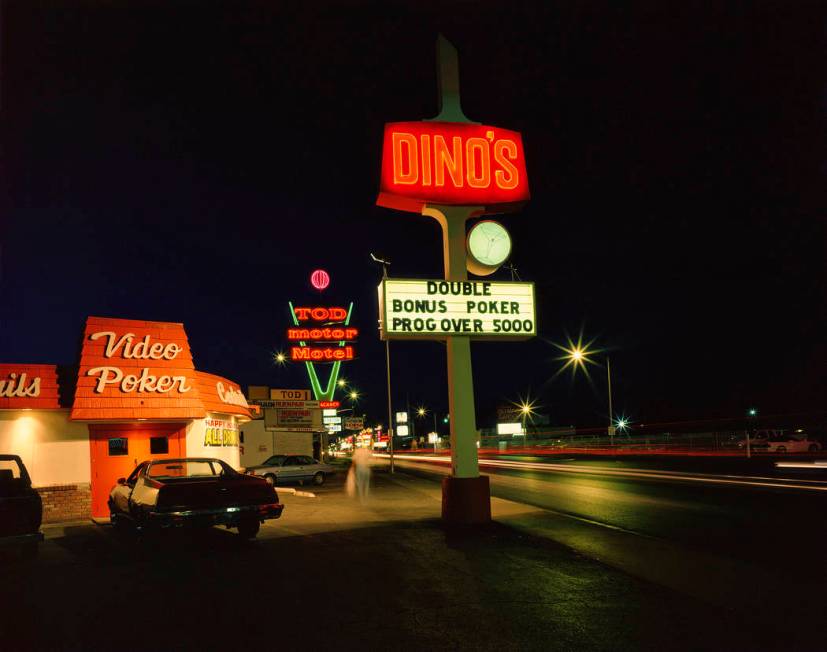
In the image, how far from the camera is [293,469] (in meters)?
28.5

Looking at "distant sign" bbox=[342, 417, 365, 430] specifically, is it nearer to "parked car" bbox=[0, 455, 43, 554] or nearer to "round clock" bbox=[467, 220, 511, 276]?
"round clock" bbox=[467, 220, 511, 276]

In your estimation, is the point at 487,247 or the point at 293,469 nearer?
the point at 487,247

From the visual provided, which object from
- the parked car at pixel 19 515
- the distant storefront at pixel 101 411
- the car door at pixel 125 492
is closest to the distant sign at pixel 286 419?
the distant storefront at pixel 101 411

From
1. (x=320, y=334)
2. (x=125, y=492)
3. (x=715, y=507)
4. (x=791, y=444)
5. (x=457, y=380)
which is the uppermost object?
(x=320, y=334)

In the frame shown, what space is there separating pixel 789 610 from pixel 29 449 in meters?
16.4

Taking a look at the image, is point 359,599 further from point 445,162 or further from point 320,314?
point 320,314

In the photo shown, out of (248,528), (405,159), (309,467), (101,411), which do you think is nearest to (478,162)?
(405,159)

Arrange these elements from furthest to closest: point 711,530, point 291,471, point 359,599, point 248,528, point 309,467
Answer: point 309,467
point 291,471
point 711,530
point 248,528
point 359,599

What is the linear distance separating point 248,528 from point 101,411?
686 centimetres

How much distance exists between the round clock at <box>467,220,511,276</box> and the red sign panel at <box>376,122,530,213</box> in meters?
0.56

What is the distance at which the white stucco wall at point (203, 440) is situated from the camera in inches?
717

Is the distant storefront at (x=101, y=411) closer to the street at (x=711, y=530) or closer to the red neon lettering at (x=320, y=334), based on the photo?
the street at (x=711, y=530)

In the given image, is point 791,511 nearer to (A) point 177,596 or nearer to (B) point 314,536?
(B) point 314,536

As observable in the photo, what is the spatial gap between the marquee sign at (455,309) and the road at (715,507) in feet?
15.0
